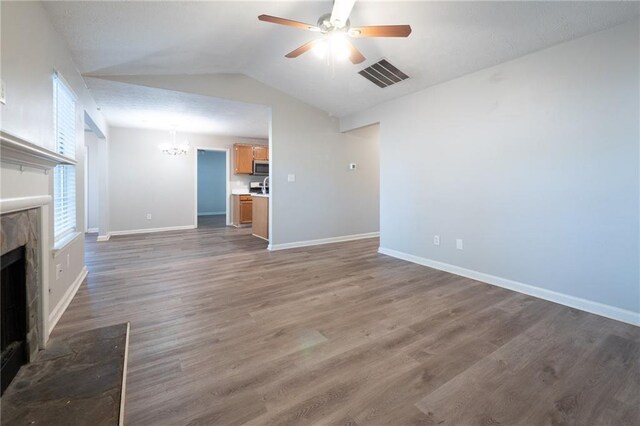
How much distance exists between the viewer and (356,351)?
186 centimetres

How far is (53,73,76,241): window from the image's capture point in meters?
2.49

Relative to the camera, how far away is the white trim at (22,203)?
4.42ft

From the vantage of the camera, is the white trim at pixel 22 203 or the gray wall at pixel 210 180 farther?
the gray wall at pixel 210 180

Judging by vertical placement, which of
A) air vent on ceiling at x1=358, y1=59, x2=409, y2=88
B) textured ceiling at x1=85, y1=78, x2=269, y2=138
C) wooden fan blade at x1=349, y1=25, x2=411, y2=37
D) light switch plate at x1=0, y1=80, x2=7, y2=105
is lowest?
light switch plate at x1=0, y1=80, x2=7, y2=105

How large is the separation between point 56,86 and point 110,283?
1.97 metres

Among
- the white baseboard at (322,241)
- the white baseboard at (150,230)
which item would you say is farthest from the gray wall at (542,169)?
the white baseboard at (150,230)

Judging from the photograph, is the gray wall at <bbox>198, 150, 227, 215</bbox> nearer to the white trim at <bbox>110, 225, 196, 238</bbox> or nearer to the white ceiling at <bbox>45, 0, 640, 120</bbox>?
the white trim at <bbox>110, 225, 196, 238</bbox>

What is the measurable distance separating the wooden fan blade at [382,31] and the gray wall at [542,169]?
5.04 ft

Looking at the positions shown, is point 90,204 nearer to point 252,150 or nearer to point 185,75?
point 252,150

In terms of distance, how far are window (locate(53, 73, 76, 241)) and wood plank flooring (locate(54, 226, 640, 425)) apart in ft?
2.34

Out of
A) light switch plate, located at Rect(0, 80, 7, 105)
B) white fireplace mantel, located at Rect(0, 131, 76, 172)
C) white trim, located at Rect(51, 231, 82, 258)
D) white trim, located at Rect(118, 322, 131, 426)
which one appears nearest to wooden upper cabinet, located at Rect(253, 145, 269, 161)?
white trim, located at Rect(51, 231, 82, 258)

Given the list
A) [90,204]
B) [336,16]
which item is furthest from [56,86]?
[90,204]

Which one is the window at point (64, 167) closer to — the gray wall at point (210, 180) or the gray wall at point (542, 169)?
the gray wall at point (542, 169)

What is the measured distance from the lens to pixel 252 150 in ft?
24.5
